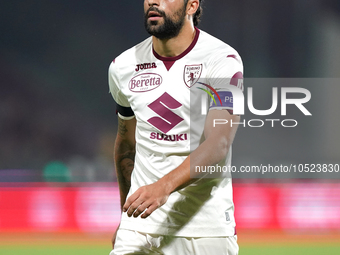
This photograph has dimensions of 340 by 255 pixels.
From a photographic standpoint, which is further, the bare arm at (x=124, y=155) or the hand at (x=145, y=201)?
the bare arm at (x=124, y=155)

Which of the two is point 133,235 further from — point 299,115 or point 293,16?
point 299,115

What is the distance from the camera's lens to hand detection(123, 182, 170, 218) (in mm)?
1451

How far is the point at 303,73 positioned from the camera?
27.5 feet

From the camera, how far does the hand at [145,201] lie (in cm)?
145

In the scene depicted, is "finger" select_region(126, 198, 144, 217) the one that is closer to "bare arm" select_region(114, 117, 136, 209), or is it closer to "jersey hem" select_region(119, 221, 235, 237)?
"jersey hem" select_region(119, 221, 235, 237)

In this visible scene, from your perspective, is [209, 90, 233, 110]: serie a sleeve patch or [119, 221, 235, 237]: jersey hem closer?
[209, 90, 233, 110]: serie a sleeve patch

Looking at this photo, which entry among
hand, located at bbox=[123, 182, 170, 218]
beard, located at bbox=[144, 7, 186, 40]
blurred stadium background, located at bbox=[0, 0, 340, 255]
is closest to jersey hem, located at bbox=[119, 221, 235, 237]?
hand, located at bbox=[123, 182, 170, 218]

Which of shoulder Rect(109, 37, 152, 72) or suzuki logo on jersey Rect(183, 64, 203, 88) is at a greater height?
shoulder Rect(109, 37, 152, 72)

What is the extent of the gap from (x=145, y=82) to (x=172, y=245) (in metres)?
0.72

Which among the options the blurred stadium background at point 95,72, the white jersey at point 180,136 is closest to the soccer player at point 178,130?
the white jersey at point 180,136

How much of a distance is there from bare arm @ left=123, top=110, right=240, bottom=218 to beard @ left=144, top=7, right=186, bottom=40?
460mm

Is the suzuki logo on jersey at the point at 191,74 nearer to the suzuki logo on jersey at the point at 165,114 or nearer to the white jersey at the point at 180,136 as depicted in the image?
the white jersey at the point at 180,136

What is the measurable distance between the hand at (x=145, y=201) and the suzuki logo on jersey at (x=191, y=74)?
2.06 ft

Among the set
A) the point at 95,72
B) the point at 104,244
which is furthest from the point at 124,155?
the point at 95,72
